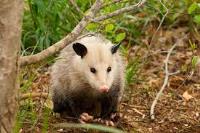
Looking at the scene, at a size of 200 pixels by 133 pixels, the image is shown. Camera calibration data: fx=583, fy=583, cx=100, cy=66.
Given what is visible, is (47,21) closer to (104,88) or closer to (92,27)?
(92,27)

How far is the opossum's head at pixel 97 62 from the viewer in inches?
155

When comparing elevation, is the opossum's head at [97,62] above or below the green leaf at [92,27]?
below

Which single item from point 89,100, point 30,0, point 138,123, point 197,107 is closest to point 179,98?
point 197,107

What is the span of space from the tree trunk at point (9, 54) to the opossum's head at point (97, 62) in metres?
1.10

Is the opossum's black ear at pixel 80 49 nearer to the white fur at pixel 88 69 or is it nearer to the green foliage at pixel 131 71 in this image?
the white fur at pixel 88 69

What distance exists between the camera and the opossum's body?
13.2 feet

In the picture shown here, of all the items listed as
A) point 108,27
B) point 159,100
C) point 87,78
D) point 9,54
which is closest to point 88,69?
point 87,78

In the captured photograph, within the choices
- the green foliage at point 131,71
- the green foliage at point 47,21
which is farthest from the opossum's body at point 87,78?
the green foliage at point 47,21

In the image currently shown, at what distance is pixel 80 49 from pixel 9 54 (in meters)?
1.31

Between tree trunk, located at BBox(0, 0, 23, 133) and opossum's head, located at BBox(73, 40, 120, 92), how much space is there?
110cm

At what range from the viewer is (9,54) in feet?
9.02

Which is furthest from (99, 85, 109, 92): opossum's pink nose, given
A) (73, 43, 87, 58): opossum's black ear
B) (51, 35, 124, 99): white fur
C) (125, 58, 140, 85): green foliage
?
(125, 58, 140, 85): green foliage

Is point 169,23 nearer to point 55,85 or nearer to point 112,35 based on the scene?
point 112,35

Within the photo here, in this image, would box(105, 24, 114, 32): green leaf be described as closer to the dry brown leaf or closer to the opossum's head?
the opossum's head
